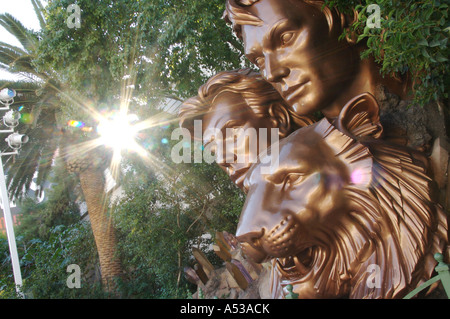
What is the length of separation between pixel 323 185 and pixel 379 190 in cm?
26

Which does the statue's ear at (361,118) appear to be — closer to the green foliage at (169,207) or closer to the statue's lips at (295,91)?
the statue's lips at (295,91)

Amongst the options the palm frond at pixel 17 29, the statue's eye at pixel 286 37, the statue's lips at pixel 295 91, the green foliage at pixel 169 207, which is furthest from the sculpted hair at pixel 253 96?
the palm frond at pixel 17 29

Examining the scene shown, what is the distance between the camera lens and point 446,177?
87.7 inches

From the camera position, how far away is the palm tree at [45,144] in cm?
812

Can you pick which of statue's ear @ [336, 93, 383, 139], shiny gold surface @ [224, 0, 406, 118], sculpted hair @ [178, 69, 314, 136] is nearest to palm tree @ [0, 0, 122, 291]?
sculpted hair @ [178, 69, 314, 136]

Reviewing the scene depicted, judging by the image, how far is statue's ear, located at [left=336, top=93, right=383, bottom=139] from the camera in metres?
2.19

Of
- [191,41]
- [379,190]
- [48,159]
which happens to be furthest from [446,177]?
[48,159]

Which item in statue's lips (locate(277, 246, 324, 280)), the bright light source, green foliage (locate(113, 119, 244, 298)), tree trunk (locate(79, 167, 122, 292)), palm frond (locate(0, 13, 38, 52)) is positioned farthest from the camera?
palm frond (locate(0, 13, 38, 52))

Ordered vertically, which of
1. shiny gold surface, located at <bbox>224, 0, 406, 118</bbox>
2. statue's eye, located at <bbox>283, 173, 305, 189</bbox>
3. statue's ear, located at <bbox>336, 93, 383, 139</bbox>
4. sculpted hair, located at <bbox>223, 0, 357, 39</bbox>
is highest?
sculpted hair, located at <bbox>223, 0, 357, 39</bbox>

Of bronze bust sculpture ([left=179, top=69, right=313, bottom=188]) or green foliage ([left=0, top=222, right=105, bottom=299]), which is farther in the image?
green foliage ([left=0, top=222, right=105, bottom=299])

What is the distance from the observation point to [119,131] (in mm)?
6715

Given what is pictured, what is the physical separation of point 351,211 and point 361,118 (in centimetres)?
49

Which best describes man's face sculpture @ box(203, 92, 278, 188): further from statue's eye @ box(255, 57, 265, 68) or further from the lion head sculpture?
the lion head sculpture

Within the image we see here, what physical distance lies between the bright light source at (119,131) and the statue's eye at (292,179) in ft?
14.7
